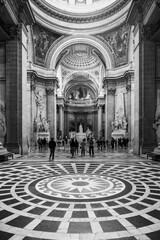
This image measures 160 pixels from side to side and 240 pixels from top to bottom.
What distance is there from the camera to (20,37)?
1320 centimetres

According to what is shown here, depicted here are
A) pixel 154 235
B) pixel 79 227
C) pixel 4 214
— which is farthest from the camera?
pixel 4 214

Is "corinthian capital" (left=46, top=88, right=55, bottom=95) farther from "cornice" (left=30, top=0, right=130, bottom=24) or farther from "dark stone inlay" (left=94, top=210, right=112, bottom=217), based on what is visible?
"dark stone inlay" (left=94, top=210, right=112, bottom=217)

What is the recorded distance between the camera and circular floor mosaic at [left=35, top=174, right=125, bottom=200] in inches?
191

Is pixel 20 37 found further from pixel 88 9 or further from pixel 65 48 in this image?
pixel 88 9

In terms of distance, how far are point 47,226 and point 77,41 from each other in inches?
1179

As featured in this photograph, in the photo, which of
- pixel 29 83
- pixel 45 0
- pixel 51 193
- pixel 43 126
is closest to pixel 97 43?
pixel 45 0

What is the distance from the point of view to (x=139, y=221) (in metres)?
3.40

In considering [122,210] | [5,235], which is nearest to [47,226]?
[5,235]

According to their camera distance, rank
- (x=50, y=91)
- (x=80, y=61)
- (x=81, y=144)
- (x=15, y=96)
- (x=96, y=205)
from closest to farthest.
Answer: (x=96, y=205) < (x=15, y=96) < (x=81, y=144) < (x=50, y=91) < (x=80, y=61)

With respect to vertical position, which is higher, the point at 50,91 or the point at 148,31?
the point at 148,31

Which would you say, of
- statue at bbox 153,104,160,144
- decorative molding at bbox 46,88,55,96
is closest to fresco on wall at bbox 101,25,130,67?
decorative molding at bbox 46,88,55,96

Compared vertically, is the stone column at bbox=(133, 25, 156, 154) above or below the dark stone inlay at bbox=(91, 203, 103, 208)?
above

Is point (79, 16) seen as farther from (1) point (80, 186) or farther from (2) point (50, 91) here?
(1) point (80, 186)

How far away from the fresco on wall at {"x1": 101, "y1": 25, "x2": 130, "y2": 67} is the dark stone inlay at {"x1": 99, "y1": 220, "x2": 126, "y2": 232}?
2604cm
